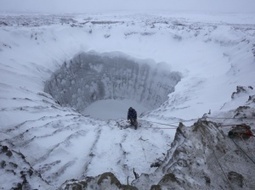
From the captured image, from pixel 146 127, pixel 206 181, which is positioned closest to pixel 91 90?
pixel 146 127

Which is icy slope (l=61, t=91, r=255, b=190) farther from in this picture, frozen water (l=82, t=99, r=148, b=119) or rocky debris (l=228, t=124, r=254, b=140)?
frozen water (l=82, t=99, r=148, b=119)

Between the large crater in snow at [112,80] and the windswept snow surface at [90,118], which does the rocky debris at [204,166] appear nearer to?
the windswept snow surface at [90,118]

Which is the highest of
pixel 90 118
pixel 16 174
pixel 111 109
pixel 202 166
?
pixel 202 166

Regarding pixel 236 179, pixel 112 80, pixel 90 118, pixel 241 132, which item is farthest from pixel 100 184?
pixel 112 80

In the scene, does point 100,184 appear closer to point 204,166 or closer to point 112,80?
point 204,166

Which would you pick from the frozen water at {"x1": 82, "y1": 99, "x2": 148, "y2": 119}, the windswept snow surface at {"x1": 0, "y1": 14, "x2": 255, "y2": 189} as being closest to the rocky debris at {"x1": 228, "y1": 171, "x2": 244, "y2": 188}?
the windswept snow surface at {"x1": 0, "y1": 14, "x2": 255, "y2": 189}

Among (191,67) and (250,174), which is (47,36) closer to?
(191,67)
